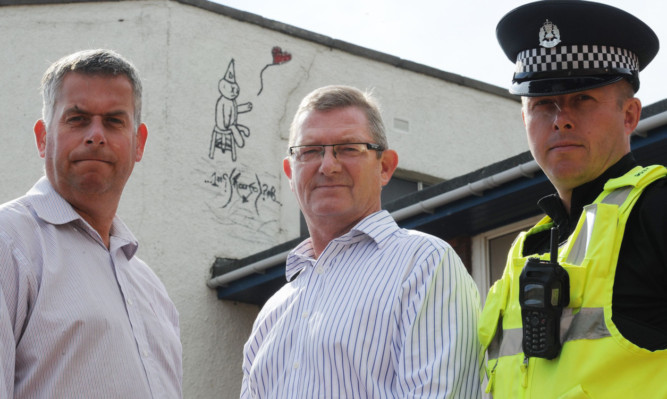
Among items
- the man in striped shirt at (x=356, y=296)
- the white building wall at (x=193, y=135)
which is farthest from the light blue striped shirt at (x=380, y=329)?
the white building wall at (x=193, y=135)

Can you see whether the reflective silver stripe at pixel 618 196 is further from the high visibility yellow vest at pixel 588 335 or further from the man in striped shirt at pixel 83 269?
the man in striped shirt at pixel 83 269

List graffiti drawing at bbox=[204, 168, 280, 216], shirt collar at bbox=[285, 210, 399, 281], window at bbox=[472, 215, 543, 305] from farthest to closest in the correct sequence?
graffiti drawing at bbox=[204, 168, 280, 216] → window at bbox=[472, 215, 543, 305] → shirt collar at bbox=[285, 210, 399, 281]

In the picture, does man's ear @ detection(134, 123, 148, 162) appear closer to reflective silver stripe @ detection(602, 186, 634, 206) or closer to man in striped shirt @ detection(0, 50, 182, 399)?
man in striped shirt @ detection(0, 50, 182, 399)

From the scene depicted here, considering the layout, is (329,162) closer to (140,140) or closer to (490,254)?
(140,140)

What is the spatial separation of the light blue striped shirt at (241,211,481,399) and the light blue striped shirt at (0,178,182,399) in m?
0.44

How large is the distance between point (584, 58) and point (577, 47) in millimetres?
50

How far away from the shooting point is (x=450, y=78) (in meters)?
12.6

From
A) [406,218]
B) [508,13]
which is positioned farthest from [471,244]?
[508,13]

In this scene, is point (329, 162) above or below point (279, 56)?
below

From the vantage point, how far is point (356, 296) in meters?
3.21

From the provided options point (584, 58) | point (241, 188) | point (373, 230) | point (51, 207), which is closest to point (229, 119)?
point (241, 188)

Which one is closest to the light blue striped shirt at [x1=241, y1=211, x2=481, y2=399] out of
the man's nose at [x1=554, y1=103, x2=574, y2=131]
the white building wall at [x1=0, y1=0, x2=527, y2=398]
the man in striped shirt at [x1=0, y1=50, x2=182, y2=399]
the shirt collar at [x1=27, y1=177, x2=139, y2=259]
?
the man in striped shirt at [x1=0, y1=50, x2=182, y2=399]

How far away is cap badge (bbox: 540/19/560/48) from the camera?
3096 mm

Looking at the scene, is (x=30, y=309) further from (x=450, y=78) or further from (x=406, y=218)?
(x=450, y=78)
